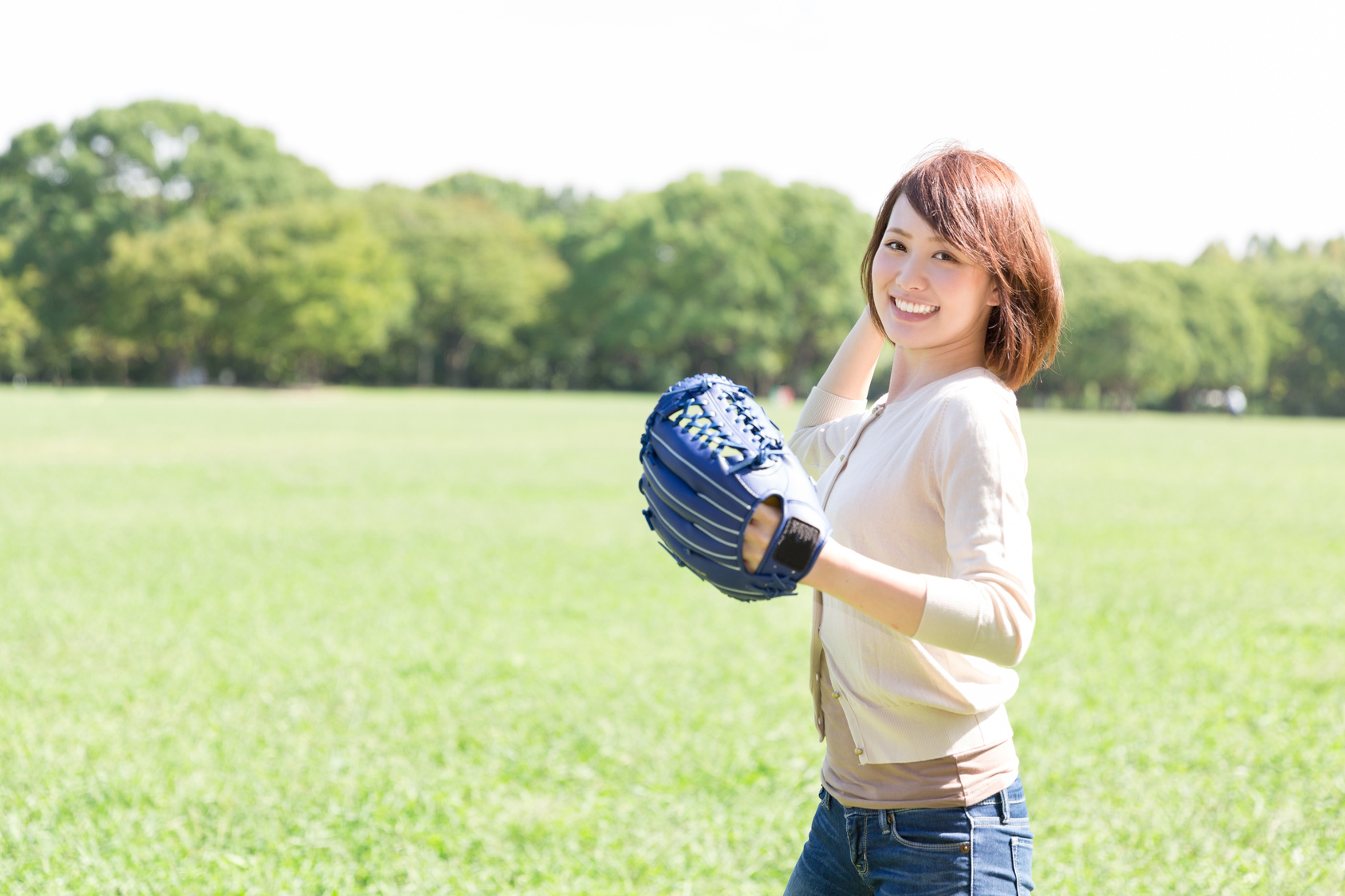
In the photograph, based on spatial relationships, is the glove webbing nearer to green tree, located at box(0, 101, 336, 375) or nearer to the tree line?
the tree line

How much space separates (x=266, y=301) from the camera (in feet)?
171

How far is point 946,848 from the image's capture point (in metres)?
1.79

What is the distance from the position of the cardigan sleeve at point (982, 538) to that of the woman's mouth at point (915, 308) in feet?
0.65

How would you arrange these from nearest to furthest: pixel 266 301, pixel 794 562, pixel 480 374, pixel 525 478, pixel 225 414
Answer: pixel 794 562
pixel 525 478
pixel 225 414
pixel 266 301
pixel 480 374

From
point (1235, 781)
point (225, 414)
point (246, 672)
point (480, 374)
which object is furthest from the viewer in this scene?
point (480, 374)

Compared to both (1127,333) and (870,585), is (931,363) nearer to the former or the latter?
(870,585)

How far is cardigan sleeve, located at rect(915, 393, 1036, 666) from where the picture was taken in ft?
4.89

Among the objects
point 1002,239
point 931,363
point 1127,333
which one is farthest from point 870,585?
point 1127,333

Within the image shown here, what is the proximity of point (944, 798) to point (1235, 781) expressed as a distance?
3.57m

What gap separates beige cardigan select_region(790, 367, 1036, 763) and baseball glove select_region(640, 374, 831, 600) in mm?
203

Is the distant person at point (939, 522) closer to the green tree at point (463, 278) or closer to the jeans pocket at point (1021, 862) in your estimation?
the jeans pocket at point (1021, 862)

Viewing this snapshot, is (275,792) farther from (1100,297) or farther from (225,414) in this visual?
(1100,297)

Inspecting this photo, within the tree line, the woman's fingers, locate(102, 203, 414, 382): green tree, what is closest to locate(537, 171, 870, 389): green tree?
the tree line

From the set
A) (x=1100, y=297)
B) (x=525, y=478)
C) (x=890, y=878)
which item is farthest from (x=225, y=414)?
(x=1100, y=297)
